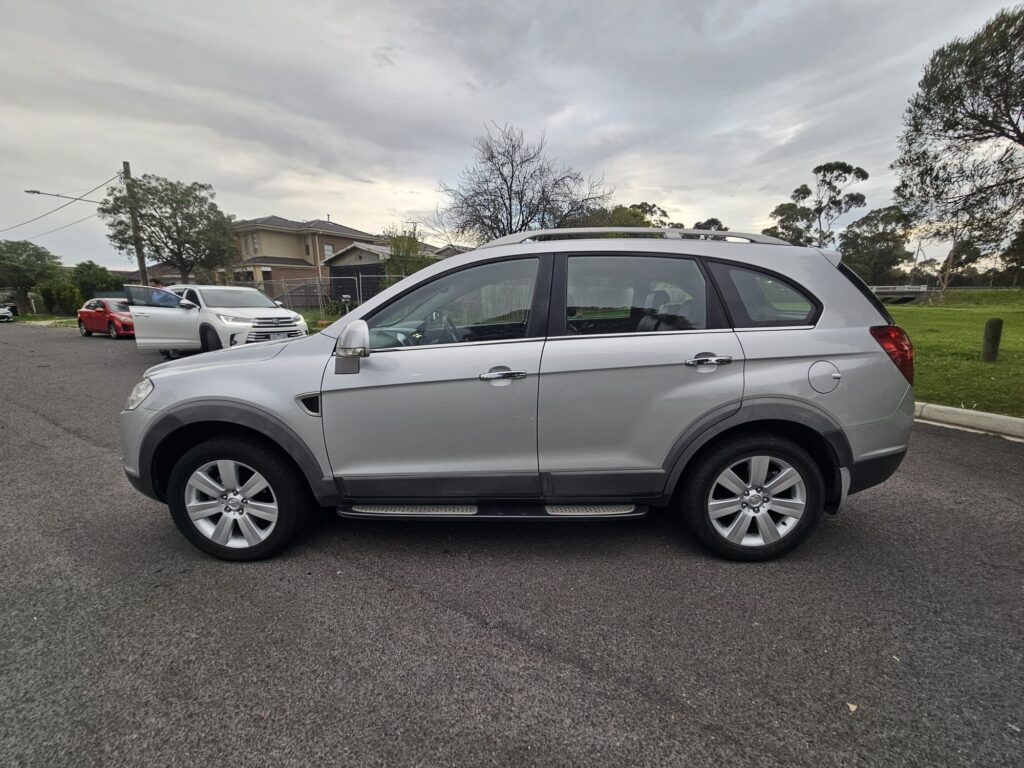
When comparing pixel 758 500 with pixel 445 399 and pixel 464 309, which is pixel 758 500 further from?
pixel 464 309

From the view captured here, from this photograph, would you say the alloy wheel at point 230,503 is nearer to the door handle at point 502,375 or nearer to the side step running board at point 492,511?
the side step running board at point 492,511

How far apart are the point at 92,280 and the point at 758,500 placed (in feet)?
152

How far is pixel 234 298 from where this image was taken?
35.0 feet

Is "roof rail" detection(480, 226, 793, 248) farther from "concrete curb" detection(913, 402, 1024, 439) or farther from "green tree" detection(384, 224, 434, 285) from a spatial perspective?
"green tree" detection(384, 224, 434, 285)

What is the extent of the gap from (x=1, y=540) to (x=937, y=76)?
9.90 meters

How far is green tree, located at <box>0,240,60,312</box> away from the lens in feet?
151

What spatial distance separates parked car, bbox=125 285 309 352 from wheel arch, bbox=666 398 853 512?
29.7 ft

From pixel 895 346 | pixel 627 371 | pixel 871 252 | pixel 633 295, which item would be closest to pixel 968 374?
pixel 895 346

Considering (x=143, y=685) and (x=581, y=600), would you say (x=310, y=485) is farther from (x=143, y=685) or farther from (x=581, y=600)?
(x=581, y=600)

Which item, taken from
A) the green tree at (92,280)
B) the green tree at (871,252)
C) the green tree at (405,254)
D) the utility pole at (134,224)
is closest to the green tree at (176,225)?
the utility pole at (134,224)

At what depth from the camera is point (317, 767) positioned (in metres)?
1.64

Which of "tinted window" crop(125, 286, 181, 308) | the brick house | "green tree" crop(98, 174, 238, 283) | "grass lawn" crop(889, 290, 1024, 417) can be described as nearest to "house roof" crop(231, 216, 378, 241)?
the brick house

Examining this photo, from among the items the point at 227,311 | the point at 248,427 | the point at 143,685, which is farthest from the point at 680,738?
the point at 227,311

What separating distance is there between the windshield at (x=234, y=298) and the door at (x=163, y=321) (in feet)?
1.32
